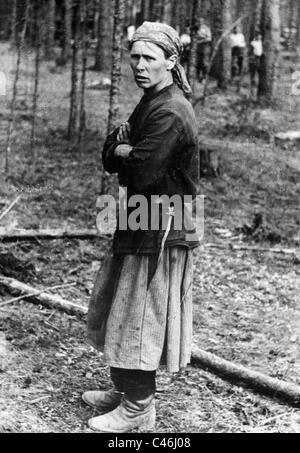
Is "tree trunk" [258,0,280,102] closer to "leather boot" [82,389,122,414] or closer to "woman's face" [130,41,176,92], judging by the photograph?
"woman's face" [130,41,176,92]

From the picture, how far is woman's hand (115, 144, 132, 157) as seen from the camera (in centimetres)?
337

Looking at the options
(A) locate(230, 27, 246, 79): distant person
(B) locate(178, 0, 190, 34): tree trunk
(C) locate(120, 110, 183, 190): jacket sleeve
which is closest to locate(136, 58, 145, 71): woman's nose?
(C) locate(120, 110, 183, 190): jacket sleeve

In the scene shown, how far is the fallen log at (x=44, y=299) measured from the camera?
5422mm

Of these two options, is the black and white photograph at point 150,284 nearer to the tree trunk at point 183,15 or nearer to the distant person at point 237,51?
the tree trunk at point 183,15

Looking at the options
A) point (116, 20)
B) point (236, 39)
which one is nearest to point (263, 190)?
point (116, 20)

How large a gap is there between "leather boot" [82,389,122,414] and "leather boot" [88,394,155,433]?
19 centimetres

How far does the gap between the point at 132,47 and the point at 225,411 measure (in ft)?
7.59

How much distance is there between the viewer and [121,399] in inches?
153

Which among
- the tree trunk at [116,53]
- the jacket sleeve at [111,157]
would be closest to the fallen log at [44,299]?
the jacket sleeve at [111,157]

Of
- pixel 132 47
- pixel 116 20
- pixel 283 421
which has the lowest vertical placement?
pixel 283 421

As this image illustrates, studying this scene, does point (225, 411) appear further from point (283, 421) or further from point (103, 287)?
point (103, 287)

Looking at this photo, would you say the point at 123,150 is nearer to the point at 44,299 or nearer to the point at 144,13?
the point at 44,299

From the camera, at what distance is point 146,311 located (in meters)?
3.60

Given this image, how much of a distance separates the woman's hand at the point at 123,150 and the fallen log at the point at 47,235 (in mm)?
3658
